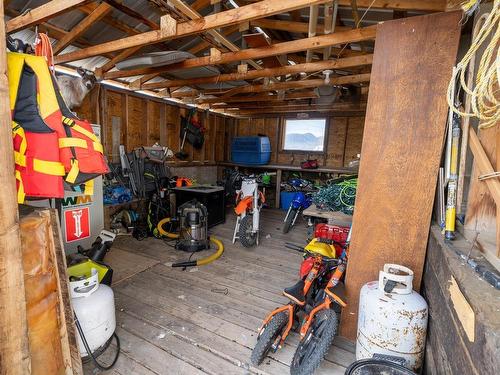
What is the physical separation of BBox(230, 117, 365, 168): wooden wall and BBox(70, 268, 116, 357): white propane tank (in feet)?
17.9

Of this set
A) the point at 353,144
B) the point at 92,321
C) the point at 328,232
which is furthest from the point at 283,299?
the point at 353,144

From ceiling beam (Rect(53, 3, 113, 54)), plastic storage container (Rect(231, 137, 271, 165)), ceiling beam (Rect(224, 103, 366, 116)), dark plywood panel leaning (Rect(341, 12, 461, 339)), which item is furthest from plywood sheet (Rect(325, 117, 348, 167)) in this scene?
ceiling beam (Rect(53, 3, 113, 54))

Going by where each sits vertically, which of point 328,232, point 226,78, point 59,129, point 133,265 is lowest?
point 133,265

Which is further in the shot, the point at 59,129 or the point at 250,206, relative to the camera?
the point at 250,206

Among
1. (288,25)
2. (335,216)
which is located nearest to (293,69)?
(288,25)

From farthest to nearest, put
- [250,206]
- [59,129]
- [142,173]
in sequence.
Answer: [142,173], [250,206], [59,129]

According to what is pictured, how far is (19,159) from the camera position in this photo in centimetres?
106

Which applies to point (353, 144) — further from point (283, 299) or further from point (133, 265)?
point (133, 265)

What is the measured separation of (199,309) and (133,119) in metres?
3.76

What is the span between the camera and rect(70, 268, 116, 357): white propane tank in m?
1.44

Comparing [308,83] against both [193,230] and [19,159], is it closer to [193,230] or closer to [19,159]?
[193,230]

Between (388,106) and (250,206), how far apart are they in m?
2.37

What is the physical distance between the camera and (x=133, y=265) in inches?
111

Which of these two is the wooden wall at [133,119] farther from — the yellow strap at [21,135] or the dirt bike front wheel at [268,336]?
the dirt bike front wheel at [268,336]
